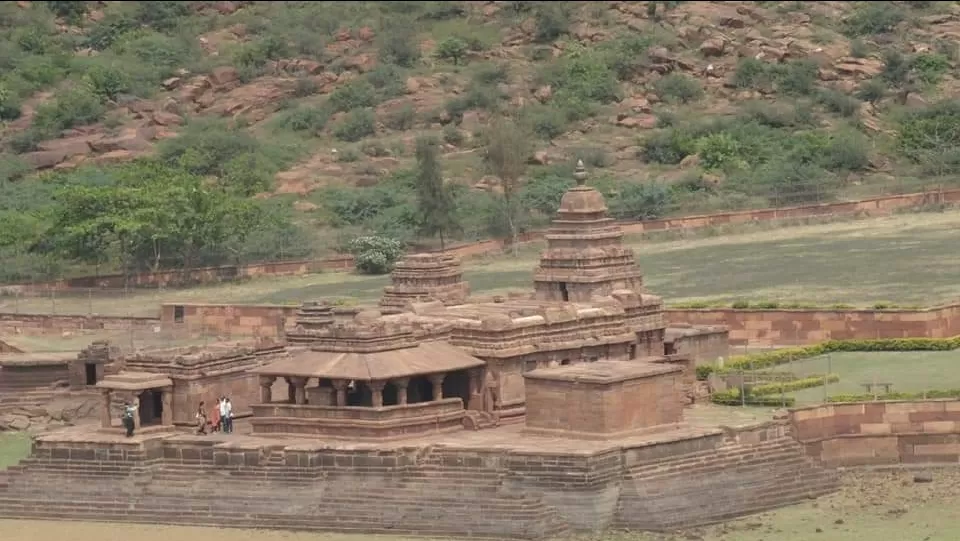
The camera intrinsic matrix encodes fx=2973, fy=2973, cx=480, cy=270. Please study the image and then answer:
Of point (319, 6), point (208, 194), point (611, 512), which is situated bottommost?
point (611, 512)

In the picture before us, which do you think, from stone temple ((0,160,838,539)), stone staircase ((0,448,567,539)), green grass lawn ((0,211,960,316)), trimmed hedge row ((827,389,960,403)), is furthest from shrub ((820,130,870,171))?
stone staircase ((0,448,567,539))

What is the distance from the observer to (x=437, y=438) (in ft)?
158

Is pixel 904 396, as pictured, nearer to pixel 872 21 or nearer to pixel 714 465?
pixel 714 465

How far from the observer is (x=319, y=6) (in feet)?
352

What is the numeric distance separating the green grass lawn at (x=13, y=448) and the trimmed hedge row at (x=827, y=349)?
492 inches

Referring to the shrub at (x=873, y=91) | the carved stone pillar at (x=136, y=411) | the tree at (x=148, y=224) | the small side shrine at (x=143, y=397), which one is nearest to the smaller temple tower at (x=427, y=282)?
the small side shrine at (x=143, y=397)

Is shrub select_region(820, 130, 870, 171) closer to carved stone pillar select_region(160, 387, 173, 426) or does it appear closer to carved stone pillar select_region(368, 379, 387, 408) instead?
carved stone pillar select_region(160, 387, 173, 426)

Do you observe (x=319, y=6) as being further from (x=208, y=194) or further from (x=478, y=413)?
(x=478, y=413)

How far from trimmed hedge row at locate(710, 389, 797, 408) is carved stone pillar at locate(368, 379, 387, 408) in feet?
22.2

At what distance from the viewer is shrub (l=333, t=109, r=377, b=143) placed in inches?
3524

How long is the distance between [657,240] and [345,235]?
839 centimetres


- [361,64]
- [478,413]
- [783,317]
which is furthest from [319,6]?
[478,413]

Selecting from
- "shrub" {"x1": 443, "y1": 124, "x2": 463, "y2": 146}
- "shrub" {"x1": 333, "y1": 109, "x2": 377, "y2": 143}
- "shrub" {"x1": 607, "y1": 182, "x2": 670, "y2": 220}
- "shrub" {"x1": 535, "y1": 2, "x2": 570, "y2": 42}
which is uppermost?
"shrub" {"x1": 535, "y1": 2, "x2": 570, "y2": 42}

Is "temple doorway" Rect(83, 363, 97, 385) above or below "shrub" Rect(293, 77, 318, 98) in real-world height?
below
